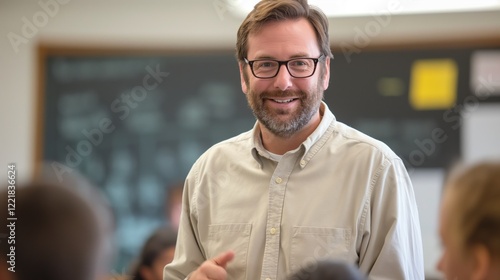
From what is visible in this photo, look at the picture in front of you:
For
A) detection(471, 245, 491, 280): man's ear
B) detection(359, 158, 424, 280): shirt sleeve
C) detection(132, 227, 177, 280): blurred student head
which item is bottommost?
detection(132, 227, 177, 280): blurred student head

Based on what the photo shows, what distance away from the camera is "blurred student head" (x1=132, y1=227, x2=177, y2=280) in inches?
136

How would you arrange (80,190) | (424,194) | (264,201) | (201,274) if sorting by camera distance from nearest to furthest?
1. (80,190)
2. (201,274)
3. (264,201)
4. (424,194)

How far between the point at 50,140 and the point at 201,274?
3293mm

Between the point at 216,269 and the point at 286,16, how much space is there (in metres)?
0.74

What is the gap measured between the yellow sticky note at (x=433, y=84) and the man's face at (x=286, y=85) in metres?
2.38

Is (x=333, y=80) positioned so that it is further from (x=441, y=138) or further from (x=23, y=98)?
(x=23, y=98)

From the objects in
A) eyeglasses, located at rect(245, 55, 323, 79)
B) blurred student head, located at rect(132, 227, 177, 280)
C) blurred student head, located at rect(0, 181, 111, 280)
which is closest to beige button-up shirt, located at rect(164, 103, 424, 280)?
eyeglasses, located at rect(245, 55, 323, 79)

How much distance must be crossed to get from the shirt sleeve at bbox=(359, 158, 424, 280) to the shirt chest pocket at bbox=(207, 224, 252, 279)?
315mm

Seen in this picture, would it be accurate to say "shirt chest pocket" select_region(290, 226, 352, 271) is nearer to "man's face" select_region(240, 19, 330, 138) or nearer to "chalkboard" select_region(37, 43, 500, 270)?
"man's face" select_region(240, 19, 330, 138)

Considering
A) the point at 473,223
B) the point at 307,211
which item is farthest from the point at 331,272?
the point at 307,211

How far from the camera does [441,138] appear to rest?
4.30 metres

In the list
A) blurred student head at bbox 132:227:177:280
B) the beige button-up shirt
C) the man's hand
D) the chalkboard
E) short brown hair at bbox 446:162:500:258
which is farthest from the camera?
the chalkboard

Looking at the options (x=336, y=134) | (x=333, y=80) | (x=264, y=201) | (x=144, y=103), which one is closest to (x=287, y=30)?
(x=336, y=134)

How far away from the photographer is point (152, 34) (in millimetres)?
4691
